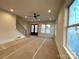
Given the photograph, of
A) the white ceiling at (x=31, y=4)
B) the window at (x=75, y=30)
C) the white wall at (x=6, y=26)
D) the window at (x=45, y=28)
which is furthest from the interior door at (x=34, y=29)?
the window at (x=75, y=30)

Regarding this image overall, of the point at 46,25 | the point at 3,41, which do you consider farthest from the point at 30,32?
the point at 3,41

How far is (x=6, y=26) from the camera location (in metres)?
7.55

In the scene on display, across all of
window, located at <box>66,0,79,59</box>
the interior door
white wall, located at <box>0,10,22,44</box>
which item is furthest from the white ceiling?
the interior door

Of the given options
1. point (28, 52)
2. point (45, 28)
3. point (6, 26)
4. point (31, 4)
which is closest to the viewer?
point (28, 52)

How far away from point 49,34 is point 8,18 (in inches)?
323

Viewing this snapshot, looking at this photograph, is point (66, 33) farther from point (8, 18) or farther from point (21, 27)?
point (21, 27)

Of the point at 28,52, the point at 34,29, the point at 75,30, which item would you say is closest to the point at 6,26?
the point at 28,52

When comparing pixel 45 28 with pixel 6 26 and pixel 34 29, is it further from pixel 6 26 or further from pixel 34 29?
pixel 6 26

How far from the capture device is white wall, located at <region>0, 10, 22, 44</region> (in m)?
6.95

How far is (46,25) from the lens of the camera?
14.8 m

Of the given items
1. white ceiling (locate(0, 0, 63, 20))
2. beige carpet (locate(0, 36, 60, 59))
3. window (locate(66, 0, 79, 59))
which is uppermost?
white ceiling (locate(0, 0, 63, 20))

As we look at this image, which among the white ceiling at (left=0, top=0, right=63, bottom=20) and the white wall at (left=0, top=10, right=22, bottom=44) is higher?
the white ceiling at (left=0, top=0, right=63, bottom=20)

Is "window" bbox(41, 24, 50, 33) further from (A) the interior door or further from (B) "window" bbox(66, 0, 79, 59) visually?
(B) "window" bbox(66, 0, 79, 59)

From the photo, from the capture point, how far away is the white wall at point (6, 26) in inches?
274
